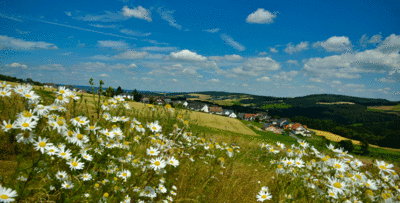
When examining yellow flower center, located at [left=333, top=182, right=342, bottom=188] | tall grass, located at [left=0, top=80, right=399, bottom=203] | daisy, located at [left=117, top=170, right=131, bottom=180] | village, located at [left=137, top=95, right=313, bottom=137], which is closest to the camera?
tall grass, located at [left=0, top=80, right=399, bottom=203]

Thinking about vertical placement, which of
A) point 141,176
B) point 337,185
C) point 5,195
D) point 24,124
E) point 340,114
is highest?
point 24,124

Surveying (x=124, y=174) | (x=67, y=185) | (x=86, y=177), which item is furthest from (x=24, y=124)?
(x=124, y=174)

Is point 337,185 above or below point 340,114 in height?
above

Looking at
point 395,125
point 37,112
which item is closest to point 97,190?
point 37,112

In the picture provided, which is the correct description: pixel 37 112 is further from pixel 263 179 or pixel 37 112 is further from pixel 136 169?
pixel 263 179

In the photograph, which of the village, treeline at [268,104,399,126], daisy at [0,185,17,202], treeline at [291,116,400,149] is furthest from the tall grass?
treeline at [268,104,399,126]

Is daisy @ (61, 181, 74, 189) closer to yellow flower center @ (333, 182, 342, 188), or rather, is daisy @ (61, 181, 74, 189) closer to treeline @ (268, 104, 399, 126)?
yellow flower center @ (333, 182, 342, 188)

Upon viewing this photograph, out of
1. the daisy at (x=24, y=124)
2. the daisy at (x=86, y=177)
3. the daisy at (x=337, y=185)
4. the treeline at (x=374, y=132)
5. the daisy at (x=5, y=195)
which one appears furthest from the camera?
the treeline at (x=374, y=132)

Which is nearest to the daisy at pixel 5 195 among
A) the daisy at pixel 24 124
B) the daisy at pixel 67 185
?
the daisy at pixel 24 124

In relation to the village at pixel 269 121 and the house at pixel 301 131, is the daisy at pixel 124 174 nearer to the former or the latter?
the village at pixel 269 121

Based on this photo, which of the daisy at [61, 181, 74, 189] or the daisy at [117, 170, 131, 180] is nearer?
the daisy at [61, 181, 74, 189]

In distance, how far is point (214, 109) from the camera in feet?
374

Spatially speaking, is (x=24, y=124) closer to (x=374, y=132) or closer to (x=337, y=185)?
(x=337, y=185)

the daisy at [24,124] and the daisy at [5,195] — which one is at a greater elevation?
the daisy at [24,124]
